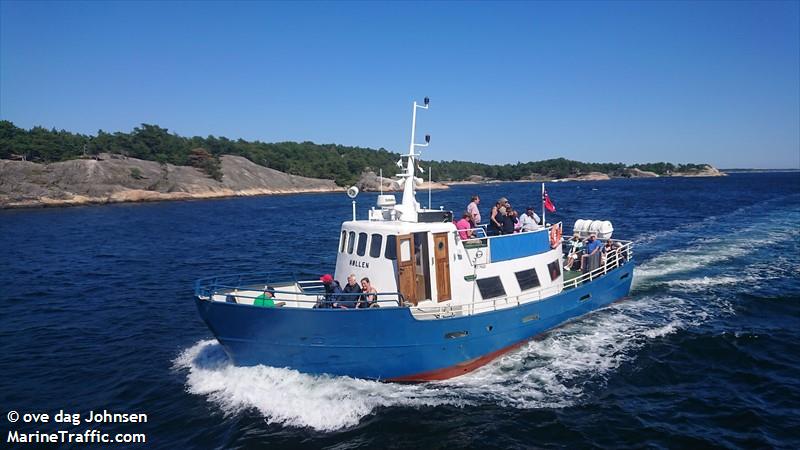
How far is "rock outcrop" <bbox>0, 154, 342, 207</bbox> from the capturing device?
66.7 metres

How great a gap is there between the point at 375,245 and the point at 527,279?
551cm

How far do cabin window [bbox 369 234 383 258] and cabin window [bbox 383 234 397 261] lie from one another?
0.23 m

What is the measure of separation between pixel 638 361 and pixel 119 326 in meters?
17.5

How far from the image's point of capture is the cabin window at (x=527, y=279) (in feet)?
48.2

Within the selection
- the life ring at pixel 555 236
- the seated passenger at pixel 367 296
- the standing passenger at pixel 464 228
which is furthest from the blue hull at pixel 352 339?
the life ring at pixel 555 236

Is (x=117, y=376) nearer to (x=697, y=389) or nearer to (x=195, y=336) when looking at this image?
(x=195, y=336)

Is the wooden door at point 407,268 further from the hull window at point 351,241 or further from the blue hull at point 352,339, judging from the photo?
the hull window at point 351,241

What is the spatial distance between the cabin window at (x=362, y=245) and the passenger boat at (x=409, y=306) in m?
0.03

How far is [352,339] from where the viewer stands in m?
11.1

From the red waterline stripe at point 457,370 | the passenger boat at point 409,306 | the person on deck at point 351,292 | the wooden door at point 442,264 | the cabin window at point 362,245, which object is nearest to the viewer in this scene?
the passenger boat at point 409,306

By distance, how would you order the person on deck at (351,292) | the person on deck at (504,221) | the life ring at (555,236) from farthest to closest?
the life ring at (555,236), the person on deck at (504,221), the person on deck at (351,292)

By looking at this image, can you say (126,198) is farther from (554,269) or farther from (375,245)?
(554,269)

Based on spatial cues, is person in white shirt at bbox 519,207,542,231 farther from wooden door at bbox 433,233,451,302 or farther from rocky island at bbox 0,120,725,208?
rocky island at bbox 0,120,725,208

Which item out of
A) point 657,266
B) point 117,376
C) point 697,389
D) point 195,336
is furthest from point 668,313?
point 117,376
